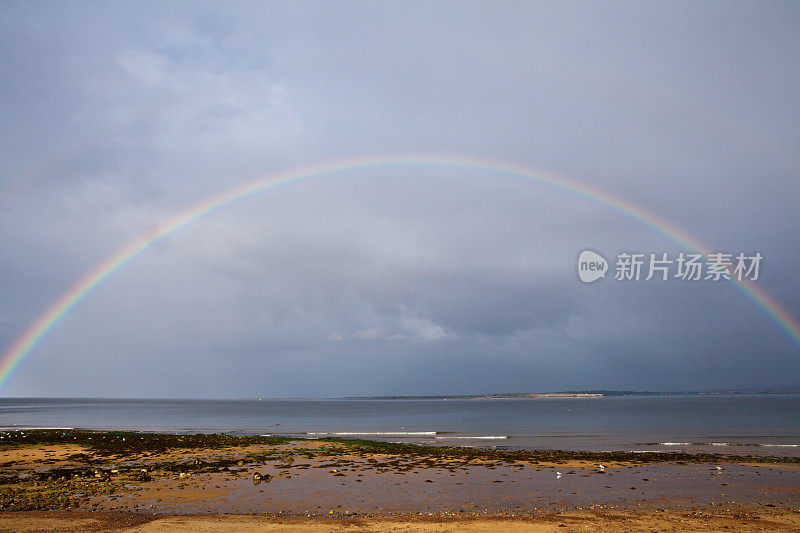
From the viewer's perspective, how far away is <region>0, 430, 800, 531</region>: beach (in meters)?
17.0

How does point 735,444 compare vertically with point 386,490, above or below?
below

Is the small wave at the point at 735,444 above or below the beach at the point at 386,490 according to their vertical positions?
below

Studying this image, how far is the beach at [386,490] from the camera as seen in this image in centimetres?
1702

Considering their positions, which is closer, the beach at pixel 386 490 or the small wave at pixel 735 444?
the beach at pixel 386 490

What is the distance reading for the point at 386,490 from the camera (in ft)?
75.6

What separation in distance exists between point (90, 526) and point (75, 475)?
38.4 feet

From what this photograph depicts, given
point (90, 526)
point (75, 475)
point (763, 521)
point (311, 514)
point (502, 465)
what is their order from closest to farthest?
point (90, 526) < point (763, 521) < point (311, 514) < point (75, 475) < point (502, 465)

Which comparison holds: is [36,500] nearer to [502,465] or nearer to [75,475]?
[75,475]

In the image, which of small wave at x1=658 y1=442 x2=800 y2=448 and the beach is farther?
small wave at x1=658 y1=442 x2=800 y2=448

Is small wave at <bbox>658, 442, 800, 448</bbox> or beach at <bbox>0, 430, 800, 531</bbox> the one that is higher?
beach at <bbox>0, 430, 800, 531</bbox>

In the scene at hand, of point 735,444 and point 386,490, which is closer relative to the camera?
Answer: point 386,490

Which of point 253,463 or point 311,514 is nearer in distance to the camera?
point 311,514

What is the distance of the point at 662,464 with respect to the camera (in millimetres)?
31875

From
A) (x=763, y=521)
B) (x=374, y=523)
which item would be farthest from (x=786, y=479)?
(x=374, y=523)
